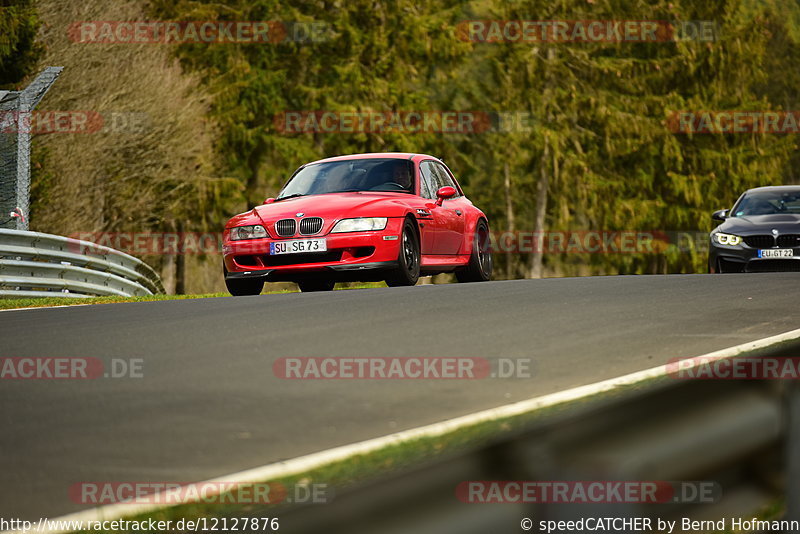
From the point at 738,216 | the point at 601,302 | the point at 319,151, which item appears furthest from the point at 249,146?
the point at 601,302

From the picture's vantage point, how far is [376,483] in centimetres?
225

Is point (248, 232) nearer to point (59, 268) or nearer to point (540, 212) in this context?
point (59, 268)

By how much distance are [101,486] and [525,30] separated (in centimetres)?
4047

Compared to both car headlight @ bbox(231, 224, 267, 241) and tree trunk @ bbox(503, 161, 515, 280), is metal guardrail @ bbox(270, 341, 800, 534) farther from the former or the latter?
tree trunk @ bbox(503, 161, 515, 280)

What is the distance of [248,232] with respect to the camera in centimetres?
1262

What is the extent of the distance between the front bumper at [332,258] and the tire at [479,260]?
112 inches

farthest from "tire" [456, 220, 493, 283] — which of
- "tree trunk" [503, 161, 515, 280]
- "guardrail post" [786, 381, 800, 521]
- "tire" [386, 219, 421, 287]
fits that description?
"tree trunk" [503, 161, 515, 280]

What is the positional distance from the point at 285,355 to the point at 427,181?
25.4ft

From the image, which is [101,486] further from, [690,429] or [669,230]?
[669,230]

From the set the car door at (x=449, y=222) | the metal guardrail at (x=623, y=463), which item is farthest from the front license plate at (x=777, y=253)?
the metal guardrail at (x=623, y=463)

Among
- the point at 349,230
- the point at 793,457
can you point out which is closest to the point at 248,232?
the point at 349,230

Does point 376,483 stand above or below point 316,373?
above

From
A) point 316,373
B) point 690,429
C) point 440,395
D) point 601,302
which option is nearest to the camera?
point 690,429

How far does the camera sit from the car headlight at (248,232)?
12531 mm
